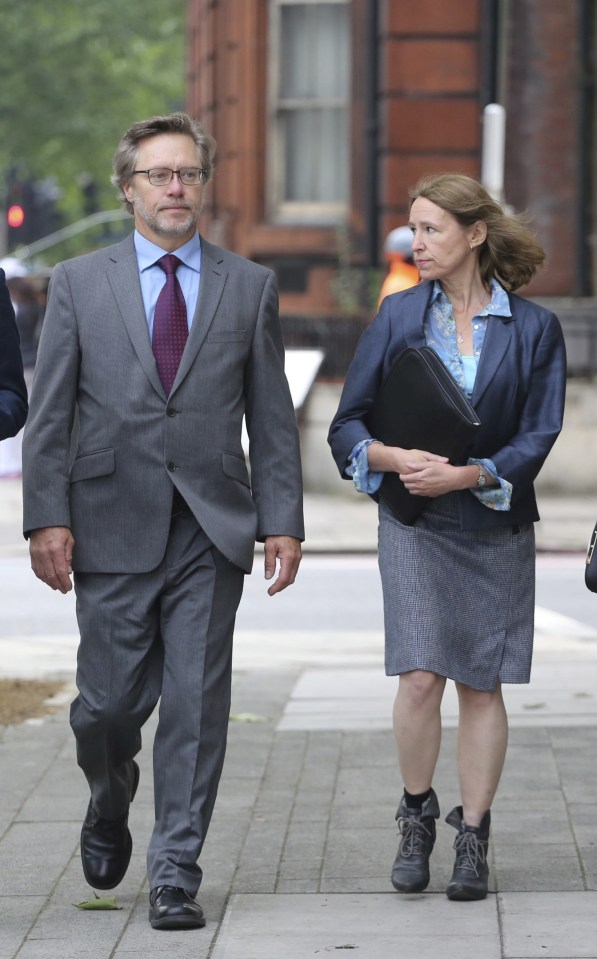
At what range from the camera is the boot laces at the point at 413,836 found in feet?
17.0

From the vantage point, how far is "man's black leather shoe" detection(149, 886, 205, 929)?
15.8ft

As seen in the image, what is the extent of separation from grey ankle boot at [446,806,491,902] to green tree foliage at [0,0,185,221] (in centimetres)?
4179

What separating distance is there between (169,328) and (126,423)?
0.90 feet

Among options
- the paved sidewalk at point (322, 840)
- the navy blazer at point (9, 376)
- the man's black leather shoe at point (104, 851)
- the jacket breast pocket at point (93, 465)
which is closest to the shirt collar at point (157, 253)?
the navy blazer at point (9, 376)

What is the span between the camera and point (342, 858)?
5.55 meters

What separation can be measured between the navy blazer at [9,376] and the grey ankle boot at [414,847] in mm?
1459

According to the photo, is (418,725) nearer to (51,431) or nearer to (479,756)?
(479,756)

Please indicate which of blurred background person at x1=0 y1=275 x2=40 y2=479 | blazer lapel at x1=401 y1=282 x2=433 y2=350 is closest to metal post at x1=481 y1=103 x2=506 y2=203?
blurred background person at x1=0 y1=275 x2=40 y2=479

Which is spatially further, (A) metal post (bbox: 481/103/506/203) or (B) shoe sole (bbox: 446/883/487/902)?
(A) metal post (bbox: 481/103/506/203)

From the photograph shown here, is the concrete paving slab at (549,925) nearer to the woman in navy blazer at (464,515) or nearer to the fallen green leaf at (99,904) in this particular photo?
the woman in navy blazer at (464,515)

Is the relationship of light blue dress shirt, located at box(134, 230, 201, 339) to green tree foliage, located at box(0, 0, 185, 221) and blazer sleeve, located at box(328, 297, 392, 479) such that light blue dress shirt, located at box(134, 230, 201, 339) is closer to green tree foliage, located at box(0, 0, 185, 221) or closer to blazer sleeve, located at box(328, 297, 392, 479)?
blazer sleeve, located at box(328, 297, 392, 479)

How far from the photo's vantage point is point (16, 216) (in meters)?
32.1

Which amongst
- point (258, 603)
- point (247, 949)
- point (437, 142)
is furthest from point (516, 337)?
point (437, 142)

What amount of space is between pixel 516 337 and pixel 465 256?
0.26 meters
